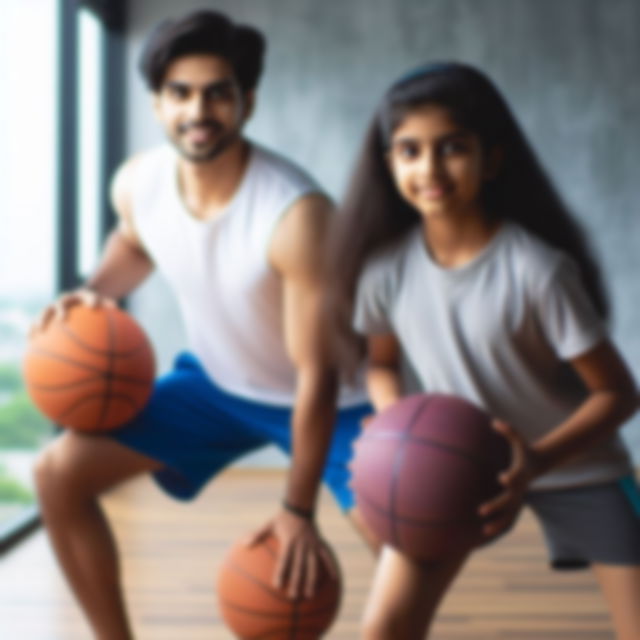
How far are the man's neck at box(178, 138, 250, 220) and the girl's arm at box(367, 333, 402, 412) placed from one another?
48 centimetres

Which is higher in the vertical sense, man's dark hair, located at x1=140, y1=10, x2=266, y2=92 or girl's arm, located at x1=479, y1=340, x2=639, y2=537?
man's dark hair, located at x1=140, y1=10, x2=266, y2=92

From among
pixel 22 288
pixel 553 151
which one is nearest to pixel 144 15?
pixel 22 288

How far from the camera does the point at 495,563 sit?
116 inches

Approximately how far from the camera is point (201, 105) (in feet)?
6.07

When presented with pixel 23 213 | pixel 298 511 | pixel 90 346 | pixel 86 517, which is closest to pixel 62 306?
pixel 90 346

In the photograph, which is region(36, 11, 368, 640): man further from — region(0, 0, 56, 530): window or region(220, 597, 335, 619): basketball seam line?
region(0, 0, 56, 530): window

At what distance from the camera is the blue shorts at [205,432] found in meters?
1.98

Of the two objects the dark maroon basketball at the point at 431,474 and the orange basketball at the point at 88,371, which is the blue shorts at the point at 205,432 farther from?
the dark maroon basketball at the point at 431,474

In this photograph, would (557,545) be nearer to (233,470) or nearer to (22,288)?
(22,288)

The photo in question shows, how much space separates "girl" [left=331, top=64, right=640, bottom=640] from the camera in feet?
4.79

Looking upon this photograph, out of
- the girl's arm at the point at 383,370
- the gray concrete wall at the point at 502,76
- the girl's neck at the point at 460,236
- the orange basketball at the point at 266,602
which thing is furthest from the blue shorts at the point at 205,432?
the gray concrete wall at the point at 502,76

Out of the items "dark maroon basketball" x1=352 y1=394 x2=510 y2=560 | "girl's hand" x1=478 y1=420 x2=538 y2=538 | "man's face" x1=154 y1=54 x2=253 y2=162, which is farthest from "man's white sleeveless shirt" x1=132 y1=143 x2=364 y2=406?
"girl's hand" x1=478 y1=420 x2=538 y2=538

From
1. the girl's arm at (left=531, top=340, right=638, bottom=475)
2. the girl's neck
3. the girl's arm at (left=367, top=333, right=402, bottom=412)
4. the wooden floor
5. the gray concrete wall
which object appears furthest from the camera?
the gray concrete wall

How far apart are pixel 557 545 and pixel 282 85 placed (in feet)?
10.4
